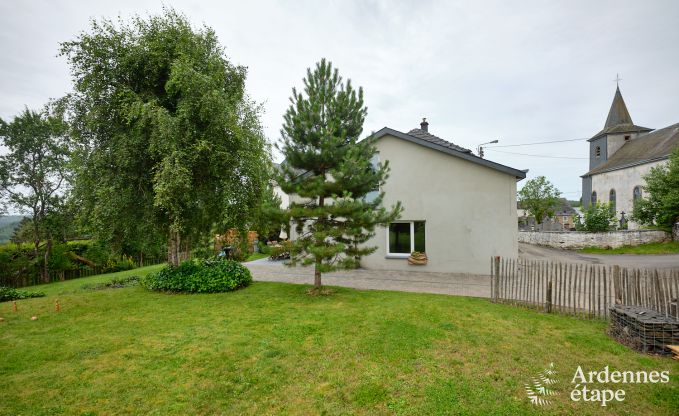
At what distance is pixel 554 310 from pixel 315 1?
13.1m

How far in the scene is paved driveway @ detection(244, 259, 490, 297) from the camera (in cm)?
934

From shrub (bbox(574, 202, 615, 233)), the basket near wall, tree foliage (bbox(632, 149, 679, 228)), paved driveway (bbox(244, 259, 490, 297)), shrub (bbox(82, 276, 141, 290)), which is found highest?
tree foliage (bbox(632, 149, 679, 228))

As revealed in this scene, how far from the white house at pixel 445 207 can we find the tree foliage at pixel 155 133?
20.7 ft

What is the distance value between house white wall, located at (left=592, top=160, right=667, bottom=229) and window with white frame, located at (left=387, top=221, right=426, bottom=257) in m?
31.1

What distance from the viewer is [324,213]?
782 cm

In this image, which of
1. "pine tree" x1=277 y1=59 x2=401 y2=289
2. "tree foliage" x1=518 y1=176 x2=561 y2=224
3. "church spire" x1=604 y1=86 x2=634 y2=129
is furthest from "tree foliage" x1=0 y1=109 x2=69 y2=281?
"church spire" x1=604 y1=86 x2=634 y2=129

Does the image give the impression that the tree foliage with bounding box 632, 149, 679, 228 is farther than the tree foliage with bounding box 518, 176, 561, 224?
No

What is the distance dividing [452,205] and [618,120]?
47992mm

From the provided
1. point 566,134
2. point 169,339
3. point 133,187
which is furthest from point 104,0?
point 566,134

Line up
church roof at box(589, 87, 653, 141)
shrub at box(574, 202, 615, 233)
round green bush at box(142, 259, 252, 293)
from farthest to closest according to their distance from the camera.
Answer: church roof at box(589, 87, 653, 141) < shrub at box(574, 202, 615, 233) < round green bush at box(142, 259, 252, 293)

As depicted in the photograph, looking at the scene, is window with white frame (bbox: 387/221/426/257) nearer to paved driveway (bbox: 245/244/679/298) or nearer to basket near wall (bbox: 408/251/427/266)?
basket near wall (bbox: 408/251/427/266)

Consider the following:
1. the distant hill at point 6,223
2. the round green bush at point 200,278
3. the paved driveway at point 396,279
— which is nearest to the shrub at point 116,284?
the round green bush at point 200,278

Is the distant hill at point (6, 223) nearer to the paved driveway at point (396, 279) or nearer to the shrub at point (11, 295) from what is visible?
the shrub at point (11, 295)

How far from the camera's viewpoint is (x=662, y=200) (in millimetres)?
20609
